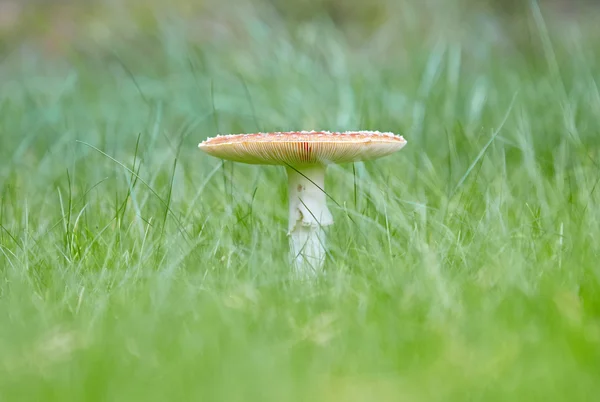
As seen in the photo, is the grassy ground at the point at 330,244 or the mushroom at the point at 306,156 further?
the mushroom at the point at 306,156

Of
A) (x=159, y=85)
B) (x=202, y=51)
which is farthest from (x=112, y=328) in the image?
(x=202, y=51)

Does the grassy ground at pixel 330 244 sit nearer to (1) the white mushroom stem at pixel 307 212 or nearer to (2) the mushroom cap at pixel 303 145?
(1) the white mushroom stem at pixel 307 212

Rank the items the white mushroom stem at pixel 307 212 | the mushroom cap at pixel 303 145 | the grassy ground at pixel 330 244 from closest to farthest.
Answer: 1. the grassy ground at pixel 330 244
2. the mushroom cap at pixel 303 145
3. the white mushroom stem at pixel 307 212

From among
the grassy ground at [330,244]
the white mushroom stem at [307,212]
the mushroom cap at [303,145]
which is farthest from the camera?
the white mushroom stem at [307,212]

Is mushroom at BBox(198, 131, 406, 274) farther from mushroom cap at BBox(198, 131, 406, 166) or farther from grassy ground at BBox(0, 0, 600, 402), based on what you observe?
grassy ground at BBox(0, 0, 600, 402)

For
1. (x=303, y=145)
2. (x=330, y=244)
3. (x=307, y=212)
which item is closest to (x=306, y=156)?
(x=303, y=145)

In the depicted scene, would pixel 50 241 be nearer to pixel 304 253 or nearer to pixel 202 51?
pixel 304 253

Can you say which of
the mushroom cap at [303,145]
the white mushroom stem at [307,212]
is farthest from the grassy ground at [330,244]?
the mushroom cap at [303,145]
